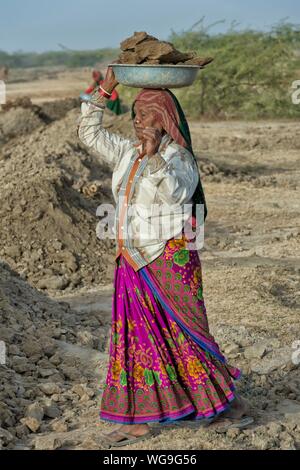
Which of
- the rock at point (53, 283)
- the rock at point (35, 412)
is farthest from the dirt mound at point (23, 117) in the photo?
the rock at point (35, 412)

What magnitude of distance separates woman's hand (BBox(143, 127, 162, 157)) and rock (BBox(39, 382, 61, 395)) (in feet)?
5.76

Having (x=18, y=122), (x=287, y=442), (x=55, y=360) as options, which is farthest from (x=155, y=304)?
(x=18, y=122)

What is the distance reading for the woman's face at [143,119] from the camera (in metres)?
4.03

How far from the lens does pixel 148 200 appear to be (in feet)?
13.2

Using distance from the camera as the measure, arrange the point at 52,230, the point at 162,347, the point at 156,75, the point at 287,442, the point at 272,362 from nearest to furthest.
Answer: the point at 156,75
the point at 162,347
the point at 287,442
the point at 272,362
the point at 52,230

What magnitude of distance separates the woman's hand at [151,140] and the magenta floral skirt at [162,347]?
17.1 inches

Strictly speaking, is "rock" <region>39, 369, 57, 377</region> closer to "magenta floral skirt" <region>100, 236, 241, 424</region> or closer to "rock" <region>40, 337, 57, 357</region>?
"rock" <region>40, 337, 57, 357</region>

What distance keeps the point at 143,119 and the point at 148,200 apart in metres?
0.36

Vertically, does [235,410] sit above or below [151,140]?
below

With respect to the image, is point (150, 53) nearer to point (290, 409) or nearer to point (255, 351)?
point (290, 409)

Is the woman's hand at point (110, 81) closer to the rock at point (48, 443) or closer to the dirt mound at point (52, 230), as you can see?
the rock at point (48, 443)

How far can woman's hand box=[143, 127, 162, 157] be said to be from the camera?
12.8 feet

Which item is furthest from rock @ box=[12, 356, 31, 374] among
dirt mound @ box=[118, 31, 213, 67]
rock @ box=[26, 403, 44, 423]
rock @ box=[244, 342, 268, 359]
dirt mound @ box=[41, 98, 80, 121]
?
dirt mound @ box=[41, 98, 80, 121]
